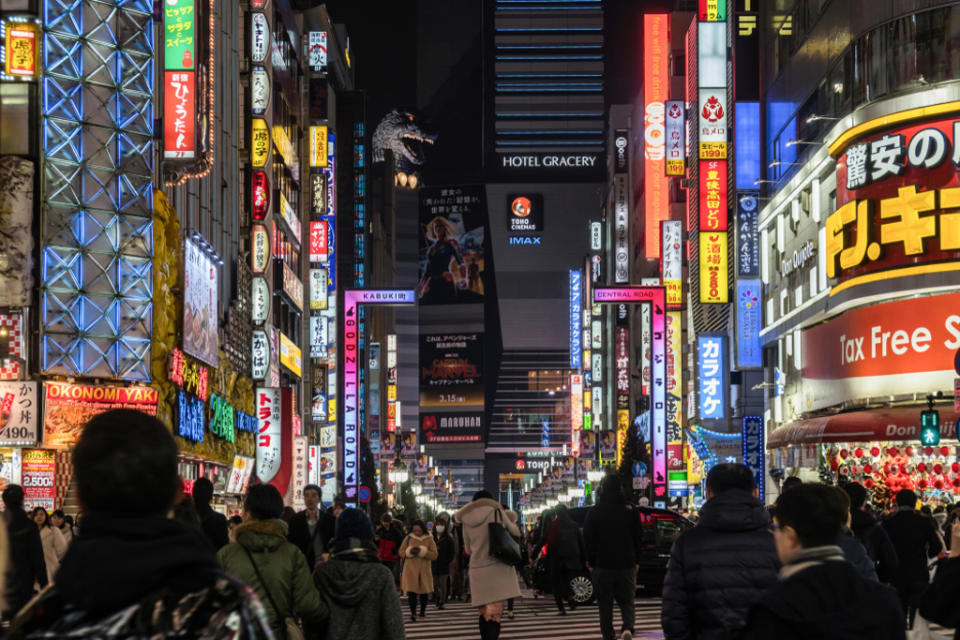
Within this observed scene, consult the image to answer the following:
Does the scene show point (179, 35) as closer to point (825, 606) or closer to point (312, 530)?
point (312, 530)

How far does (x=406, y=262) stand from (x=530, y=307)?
15.1 m

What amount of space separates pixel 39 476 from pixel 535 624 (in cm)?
1203

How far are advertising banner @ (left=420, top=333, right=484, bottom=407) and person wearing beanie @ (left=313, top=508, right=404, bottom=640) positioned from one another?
387 ft

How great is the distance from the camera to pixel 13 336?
28.2 m

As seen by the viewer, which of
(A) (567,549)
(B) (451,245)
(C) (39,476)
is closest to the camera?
(A) (567,549)

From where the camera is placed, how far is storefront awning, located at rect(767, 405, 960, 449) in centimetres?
2727

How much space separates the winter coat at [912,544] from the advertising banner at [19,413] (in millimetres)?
17659

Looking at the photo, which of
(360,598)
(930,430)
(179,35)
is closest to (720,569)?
(360,598)

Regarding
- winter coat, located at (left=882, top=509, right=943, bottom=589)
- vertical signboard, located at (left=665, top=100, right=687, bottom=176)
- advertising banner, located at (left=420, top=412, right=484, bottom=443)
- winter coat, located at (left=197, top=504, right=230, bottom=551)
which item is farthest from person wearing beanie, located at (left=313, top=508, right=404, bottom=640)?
advertising banner, located at (left=420, top=412, right=484, bottom=443)

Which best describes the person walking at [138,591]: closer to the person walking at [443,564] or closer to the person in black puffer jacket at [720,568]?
the person in black puffer jacket at [720,568]

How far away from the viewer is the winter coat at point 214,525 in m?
11.6

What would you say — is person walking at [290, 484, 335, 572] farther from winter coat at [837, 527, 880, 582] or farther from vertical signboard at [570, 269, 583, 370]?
vertical signboard at [570, 269, 583, 370]

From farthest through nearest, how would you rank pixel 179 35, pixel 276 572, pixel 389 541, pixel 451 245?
pixel 451 245
pixel 179 35
pixel 389 541
pixel 276 572

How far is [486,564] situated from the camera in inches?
543
